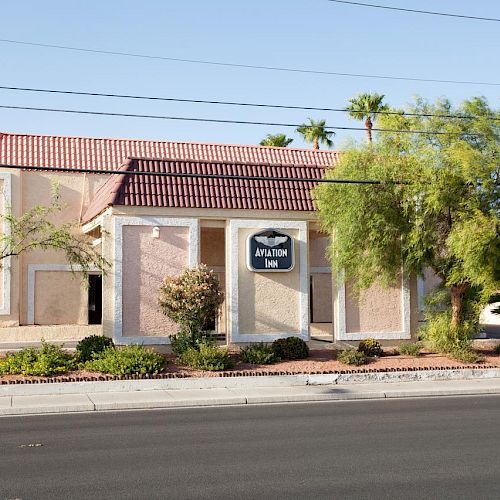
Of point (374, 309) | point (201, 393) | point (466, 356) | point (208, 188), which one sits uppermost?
point (208, 188)

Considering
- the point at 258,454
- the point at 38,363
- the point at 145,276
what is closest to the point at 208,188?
the point at 145,276

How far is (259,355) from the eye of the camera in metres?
23.4

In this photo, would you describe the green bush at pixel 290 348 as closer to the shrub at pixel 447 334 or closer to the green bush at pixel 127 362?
the green bush at pixel 127 362

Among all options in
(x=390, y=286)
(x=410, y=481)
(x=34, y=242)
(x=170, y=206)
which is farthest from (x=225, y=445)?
(x=390, y=286)

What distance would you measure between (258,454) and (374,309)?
15875 mm

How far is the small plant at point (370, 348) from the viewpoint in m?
25.0

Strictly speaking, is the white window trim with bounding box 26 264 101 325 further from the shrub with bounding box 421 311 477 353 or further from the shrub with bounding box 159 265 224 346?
the shrub with bounding box 421 311 477 353

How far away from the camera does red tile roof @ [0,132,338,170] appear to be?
3462cm

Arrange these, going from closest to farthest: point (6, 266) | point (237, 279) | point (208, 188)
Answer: point (237, 279) < point (208, 188) < point (6, 266)

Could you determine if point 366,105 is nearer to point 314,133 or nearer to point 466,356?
point 314,133

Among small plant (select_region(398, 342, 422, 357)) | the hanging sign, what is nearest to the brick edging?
small plant (select_region(398, 342, 422, 357))

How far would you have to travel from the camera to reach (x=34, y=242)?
22484mm

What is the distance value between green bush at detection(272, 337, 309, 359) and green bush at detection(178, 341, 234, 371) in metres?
A: 1.99

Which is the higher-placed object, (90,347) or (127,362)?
(90,347)
